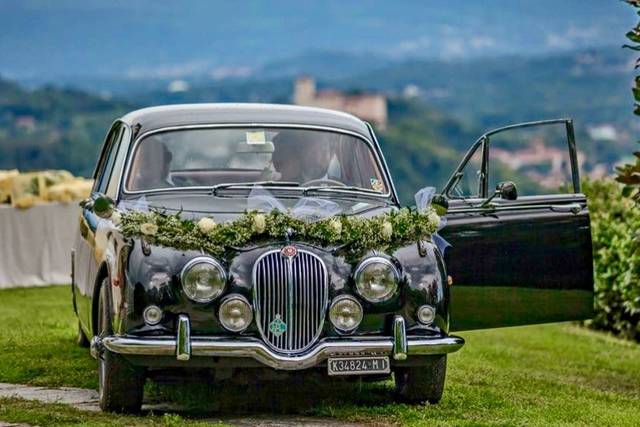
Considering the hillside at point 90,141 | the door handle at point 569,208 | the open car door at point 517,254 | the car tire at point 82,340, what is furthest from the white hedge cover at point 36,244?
the hillside at point 90,141

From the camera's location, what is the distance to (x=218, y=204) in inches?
369

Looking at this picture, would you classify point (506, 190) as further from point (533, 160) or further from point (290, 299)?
point (533, 160)

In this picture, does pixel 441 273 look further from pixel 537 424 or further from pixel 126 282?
pixel 126 282

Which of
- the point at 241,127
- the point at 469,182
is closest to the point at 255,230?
the point at 241,127

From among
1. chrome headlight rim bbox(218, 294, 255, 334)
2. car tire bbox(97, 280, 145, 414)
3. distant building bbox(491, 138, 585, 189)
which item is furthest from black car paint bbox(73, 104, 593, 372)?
distant building bbox(491, 138, 585, 189)

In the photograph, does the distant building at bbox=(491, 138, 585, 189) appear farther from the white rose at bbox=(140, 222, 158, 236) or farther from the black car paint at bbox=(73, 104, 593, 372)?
the white rose at bbox=(140, 222, 158, 236)

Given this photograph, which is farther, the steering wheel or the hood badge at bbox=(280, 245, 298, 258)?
the steering wheel

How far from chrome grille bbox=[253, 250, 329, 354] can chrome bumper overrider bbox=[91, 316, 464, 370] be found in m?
0.08

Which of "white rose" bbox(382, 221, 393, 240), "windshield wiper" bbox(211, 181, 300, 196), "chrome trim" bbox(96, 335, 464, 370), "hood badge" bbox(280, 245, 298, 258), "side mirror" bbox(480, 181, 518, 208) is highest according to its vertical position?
"windshield wiper" bbox(211, 181, 300, 196)

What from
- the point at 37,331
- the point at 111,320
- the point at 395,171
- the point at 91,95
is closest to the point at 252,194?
the point at 111,320

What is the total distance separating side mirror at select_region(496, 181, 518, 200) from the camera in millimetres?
10188

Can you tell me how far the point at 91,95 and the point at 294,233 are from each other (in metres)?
183

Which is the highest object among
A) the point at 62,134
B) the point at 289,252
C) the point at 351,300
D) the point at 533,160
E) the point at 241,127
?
the point at 62,134

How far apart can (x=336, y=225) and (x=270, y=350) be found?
81 cm
